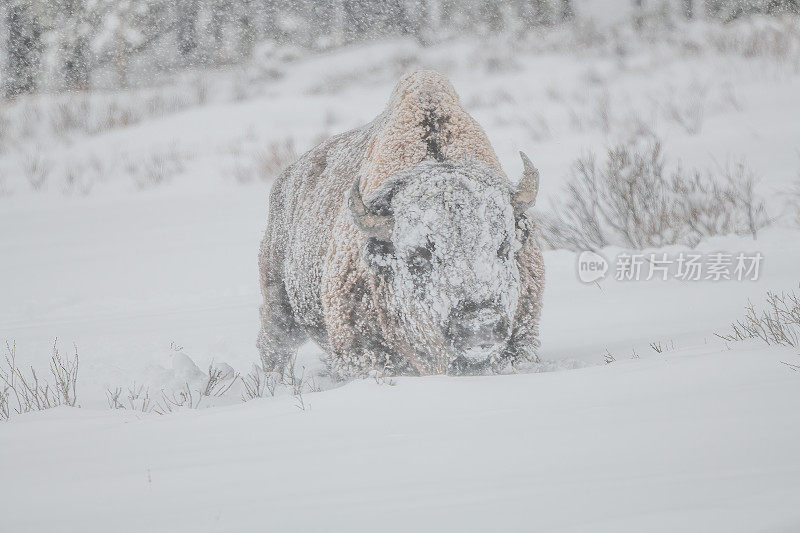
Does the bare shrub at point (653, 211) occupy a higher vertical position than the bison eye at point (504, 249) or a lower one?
lower

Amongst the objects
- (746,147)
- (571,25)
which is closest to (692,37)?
(571,25)

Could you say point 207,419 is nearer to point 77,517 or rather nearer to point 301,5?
point 77,517

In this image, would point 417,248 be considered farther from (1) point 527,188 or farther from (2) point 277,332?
(2) point 277,332

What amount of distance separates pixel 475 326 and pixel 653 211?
5.01m

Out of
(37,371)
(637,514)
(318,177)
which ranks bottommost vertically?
(37,371)

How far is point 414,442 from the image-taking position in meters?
2.35

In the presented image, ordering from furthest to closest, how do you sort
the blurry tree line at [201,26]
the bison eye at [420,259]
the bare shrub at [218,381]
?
the blurry tree line at [201,26], the bare shrub at [218,381], the bison eye at [420,259]

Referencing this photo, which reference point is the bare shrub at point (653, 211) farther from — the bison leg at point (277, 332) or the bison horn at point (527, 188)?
the bison horn at point (527, 188)

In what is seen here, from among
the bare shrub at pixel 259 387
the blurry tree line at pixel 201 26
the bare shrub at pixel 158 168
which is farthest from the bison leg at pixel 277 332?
the blurry tree line at pixel 201 26

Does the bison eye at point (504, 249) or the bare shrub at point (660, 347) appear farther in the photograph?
the bare shrub at point (660, 347)

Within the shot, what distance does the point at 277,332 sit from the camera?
17.7 feet

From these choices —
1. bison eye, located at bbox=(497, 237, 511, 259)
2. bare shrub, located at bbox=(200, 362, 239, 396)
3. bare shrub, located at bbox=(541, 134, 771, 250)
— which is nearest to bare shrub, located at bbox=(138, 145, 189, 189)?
bare shrub, located at bbox=(541, 134, 771, 250)

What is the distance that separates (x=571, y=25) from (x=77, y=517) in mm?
22758

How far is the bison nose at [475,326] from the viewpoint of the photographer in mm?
3229
